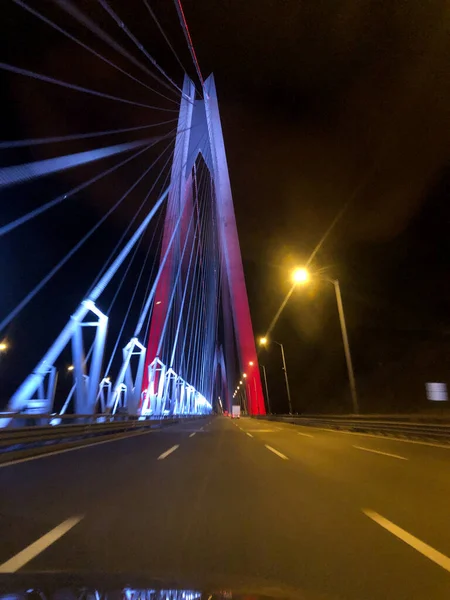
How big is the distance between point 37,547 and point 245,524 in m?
2.14

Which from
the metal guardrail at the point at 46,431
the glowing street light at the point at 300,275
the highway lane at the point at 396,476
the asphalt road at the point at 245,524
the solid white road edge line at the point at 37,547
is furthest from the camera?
the glowing street light at the point at 300,275

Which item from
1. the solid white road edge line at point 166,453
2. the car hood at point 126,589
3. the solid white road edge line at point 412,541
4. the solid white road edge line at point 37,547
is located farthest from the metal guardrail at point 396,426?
the car hood at point 126,589

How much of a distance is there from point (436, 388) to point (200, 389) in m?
80.8

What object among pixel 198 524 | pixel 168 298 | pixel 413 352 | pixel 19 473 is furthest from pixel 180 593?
pixel 413 352

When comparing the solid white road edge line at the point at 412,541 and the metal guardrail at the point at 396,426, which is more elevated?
the metal guardrail at the point at 396,426

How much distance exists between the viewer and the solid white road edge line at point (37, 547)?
4.09 metres

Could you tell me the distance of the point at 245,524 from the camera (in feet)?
18.1

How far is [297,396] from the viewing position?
81.5 meters

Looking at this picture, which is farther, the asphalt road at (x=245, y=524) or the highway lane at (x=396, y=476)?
the highway lane at (x=396, y=476)

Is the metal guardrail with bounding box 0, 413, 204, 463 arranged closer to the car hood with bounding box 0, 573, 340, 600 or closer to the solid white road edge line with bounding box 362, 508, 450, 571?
the car hood with bounding box 0, 573, 340, 600

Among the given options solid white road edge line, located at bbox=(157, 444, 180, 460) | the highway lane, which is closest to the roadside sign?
the highway lane

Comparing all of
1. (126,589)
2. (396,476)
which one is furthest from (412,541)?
(396,476)

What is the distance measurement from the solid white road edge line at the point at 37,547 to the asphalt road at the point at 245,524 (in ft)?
0.04

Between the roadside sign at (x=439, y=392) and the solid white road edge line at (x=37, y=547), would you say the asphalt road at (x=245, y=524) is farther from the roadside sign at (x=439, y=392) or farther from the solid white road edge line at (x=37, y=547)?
the roadside sign at (x=439, y=392)
